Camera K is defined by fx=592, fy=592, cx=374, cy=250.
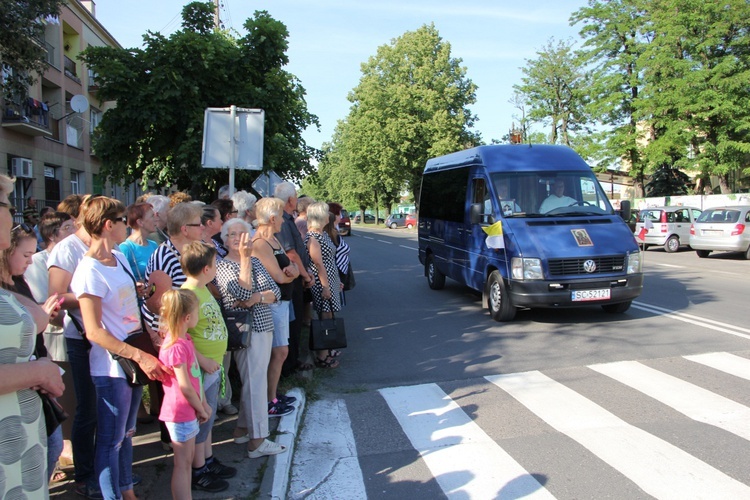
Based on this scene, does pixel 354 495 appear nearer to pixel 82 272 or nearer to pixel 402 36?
pixel 82 272

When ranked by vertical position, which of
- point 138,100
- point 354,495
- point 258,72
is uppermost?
point 258,72

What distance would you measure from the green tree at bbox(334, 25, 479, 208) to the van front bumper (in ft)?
134

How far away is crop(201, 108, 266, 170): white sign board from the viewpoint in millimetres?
7996

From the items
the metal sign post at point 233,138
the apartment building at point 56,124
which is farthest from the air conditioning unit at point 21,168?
the metal sign post at point 233,138

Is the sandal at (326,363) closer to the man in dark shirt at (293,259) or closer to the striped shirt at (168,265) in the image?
the man in dark shirt at (293,259)

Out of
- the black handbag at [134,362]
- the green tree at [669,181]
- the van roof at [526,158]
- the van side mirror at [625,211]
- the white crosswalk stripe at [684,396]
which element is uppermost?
the green tree at [669,181]

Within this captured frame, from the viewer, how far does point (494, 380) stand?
20.5ft

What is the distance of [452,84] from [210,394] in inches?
1984

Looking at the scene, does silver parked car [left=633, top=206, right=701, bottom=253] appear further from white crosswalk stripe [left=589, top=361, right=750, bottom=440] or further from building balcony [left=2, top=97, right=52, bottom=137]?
building balcony [left=2, top=97, right=52, bottom=137]

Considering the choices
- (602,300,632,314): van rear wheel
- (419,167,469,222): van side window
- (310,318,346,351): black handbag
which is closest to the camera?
(310,318,346,351): black handbag

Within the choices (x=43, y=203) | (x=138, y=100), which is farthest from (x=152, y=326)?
(x=43, y=203)

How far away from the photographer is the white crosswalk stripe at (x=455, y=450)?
3.83m

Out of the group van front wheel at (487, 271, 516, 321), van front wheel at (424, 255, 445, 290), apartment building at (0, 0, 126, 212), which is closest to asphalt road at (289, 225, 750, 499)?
van front wheel at (487, 271, 516, 321)

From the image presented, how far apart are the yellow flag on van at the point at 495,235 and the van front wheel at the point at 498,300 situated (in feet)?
1.45
